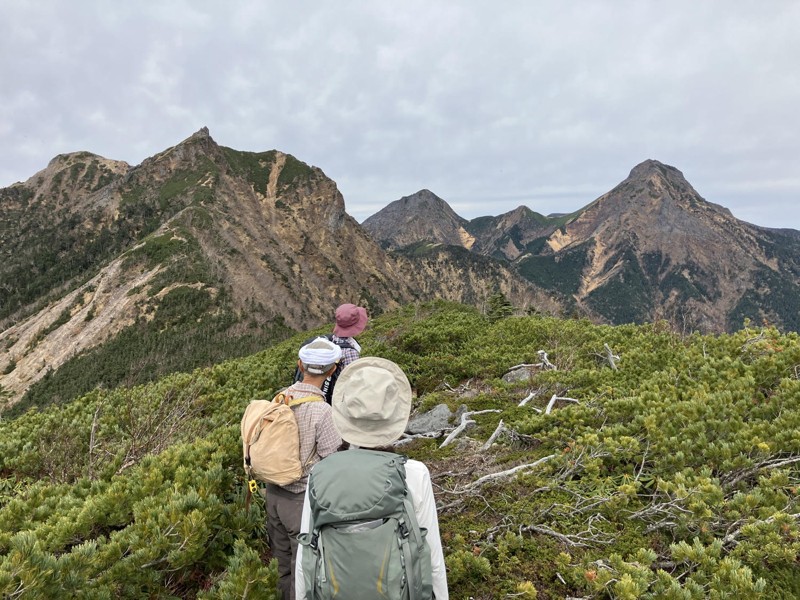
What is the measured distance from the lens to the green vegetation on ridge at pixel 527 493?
8.95 ft

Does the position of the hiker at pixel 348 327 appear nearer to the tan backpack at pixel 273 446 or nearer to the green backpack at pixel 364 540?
the tan backpack at pixel 273 446

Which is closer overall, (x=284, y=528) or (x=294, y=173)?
(x=284, y=528)

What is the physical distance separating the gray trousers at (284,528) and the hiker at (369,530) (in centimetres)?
82

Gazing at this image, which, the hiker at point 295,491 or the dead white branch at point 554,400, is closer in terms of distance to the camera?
the hiker at point 295,491

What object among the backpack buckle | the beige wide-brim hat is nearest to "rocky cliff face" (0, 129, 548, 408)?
the beige wide-brim hat

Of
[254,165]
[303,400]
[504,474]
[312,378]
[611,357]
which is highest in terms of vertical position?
[254,165]

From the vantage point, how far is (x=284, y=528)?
3.08m

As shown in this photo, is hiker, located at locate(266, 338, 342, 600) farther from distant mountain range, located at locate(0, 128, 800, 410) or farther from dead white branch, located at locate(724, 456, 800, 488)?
distant mountain range, located at locate(0, 128, 800, 410)

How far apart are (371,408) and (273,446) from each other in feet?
3.22

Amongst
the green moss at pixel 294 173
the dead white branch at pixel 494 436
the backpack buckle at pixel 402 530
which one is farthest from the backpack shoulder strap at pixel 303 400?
the green moss at pixel 294 173

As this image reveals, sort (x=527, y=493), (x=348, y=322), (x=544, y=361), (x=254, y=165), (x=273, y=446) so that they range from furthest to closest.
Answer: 1. (x=254, y=165)
2. (x=544, y=361)
3. (x=348, y=322)
4. (x=527, y=493)
5. (x=273, y=446)

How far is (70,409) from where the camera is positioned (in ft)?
20.4

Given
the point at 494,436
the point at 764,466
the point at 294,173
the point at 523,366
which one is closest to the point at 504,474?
the point at 494,436

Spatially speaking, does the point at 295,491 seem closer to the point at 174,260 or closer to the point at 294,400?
the point at 294,400
